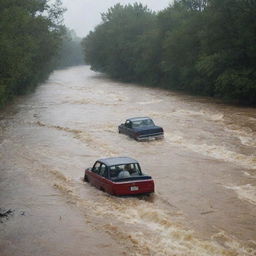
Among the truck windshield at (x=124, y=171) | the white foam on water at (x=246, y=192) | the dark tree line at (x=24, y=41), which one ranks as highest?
the dark tree line at (x=24, y=41)

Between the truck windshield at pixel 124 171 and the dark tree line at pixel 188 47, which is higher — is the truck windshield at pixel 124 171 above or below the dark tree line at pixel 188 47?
below

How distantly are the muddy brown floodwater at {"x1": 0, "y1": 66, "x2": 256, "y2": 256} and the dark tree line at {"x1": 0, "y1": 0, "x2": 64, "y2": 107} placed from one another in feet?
15.0

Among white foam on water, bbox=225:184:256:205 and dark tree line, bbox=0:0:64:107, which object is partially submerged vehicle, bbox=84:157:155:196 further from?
dark tree line, bbox=0:0:64:107

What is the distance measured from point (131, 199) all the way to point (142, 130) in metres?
12.6

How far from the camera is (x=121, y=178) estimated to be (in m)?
18.4

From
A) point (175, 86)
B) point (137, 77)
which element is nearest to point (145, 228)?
point (175, 86)

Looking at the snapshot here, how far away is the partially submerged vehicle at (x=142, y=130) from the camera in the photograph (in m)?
30.3

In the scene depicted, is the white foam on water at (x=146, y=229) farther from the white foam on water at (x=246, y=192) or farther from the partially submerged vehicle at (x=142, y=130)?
the partially submerged vehicle at (x=142, y=130)

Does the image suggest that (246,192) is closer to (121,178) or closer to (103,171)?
(121,178)

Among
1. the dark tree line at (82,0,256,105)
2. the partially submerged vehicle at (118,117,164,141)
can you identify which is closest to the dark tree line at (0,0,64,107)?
the partially submerged vehicle at (118,117,164,141)

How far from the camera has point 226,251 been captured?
13.4 m

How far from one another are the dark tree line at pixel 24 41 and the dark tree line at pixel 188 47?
15323 millimetres

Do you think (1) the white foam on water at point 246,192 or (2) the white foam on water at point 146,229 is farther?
(1) the white foam on water at point 246,192

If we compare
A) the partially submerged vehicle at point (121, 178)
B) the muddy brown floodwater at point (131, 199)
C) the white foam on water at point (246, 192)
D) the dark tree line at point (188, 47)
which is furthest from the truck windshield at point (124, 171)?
the dark tree line at point (188, 47)
